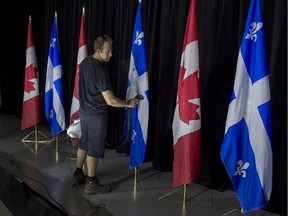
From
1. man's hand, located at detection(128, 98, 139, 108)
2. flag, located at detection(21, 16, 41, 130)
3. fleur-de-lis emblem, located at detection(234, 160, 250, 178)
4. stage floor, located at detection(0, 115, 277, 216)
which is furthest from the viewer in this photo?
flag, located at detection(21, 16, 41, 130)

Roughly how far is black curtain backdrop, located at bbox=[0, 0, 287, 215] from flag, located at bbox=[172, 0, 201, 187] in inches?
21.0

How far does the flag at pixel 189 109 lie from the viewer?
2.56 metres

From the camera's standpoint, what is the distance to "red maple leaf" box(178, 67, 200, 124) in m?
2.57

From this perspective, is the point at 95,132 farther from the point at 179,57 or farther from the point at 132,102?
the point at 179,57

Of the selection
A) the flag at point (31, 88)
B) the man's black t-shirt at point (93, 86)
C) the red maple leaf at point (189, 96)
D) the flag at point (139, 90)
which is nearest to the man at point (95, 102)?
the man's black t-shirt at point (93, 86)

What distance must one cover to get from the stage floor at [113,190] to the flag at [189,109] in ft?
1.14

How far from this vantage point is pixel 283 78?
2.59 metres

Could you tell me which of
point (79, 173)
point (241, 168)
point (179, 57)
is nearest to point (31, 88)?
point (79, 173)

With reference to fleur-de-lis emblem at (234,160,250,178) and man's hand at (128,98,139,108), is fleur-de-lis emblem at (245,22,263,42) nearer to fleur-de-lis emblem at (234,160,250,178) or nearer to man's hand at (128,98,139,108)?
fleur-de-lis emblem at (234,160,250,178)

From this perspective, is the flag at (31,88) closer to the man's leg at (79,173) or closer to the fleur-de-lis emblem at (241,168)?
the man's leg at (79,173)

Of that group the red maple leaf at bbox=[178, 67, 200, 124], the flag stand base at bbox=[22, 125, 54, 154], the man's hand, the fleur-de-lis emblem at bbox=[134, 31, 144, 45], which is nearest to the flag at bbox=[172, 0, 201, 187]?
the red maple leaf at bbox=[178, 67, 200, 124]

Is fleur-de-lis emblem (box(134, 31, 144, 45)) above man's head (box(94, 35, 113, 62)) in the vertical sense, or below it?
above

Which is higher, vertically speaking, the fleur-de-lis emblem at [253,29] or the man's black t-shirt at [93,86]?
the fleur-de-lis emblem at [253,29]

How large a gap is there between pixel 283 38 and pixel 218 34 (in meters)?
0.63
